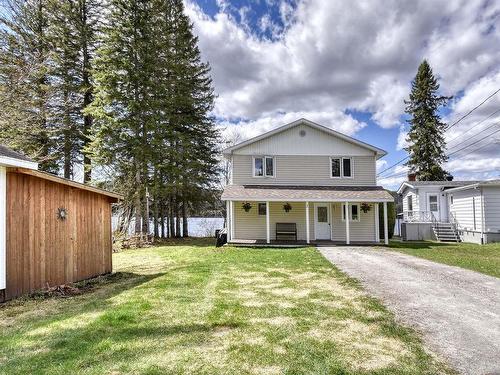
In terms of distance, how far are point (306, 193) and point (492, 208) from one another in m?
10.6

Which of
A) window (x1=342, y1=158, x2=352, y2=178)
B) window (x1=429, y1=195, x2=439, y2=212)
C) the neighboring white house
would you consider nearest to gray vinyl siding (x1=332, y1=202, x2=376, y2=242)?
window (x1=342, y1=158, x2=352, y2=178)

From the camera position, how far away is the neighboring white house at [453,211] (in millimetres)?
17750

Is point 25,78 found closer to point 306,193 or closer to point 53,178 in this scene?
point 53,178

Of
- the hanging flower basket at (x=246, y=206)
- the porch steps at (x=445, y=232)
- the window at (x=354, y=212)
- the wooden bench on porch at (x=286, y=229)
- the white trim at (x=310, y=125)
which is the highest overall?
the white trim at (x=310, y=125)

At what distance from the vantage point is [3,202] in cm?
632

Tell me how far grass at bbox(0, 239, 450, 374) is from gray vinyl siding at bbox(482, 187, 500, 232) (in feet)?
48.9

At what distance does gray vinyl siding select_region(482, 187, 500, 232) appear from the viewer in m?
17.7

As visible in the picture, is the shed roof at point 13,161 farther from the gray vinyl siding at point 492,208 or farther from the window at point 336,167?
the gray vinyl siding at point 492,208

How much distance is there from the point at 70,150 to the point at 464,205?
25.1 metres

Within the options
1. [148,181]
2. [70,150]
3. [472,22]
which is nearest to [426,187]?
[472,22]

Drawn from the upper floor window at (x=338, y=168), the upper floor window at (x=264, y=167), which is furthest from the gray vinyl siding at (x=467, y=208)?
the upper floor window at (x=264, y=167)

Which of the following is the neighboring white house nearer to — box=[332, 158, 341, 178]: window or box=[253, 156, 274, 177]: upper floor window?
box=[332, 158, 341, 178]: window

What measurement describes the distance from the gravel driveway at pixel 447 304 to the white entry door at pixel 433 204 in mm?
14162

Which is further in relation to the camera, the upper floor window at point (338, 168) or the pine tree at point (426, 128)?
the pine tree at point (426, 128)
